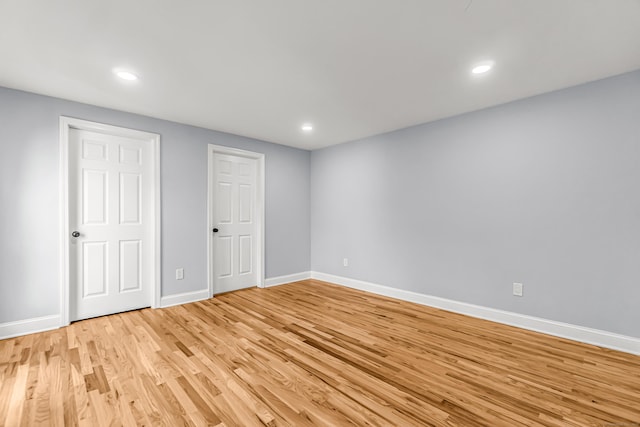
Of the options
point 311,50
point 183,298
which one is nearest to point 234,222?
point 183,298

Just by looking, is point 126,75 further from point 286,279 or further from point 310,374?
point 286,279

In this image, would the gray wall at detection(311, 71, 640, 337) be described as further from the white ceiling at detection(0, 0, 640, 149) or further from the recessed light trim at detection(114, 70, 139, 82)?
the recessed light trim at detection(114, 70, 139, 82)

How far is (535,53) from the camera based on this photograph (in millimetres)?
2123

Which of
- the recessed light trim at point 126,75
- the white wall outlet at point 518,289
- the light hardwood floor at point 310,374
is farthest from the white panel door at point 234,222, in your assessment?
the white wall outlet at point 518,289

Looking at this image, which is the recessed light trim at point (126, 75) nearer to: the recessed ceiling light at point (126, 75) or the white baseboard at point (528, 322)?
the recessed ceiling light at point (126, 75)

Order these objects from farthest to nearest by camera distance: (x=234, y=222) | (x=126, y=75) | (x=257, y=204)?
(x=257, y=204), (x=234, y=222), (x=126, y=75)

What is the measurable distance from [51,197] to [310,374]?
3.20m

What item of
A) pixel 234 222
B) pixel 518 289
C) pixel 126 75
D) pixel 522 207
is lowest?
pixel 518 289

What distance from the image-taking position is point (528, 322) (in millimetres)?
2871

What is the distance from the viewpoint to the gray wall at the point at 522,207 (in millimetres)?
2461

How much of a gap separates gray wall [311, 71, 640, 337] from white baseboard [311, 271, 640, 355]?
0.06 meters

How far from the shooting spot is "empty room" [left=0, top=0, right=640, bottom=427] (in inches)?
68.7

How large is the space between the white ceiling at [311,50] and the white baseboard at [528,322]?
7.69 ft

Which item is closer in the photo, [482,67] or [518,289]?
[482,67]
